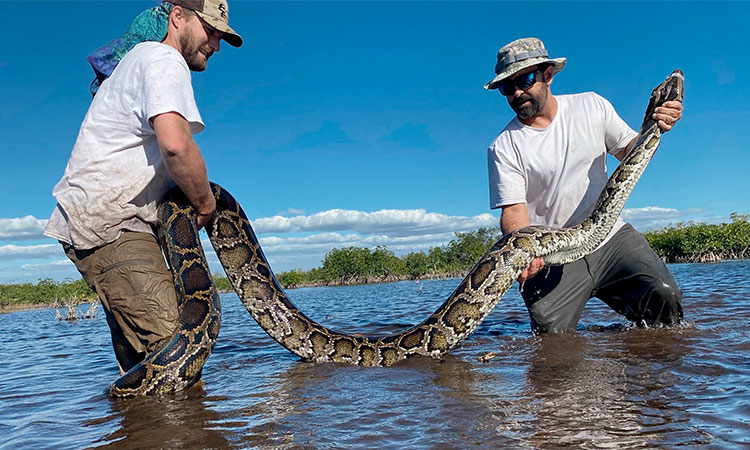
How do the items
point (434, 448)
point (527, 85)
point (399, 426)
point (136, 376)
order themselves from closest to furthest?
point (434, 448)
point (399, 426)
point (136, 376)
point (527, 85)

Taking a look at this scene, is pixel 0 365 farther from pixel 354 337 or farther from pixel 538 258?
pixel 538 258

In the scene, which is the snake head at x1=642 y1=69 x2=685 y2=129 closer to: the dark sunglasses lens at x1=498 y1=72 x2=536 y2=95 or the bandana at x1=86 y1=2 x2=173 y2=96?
the dark sunglasses lens at x1=498 y1=72 x2=536 y2=95

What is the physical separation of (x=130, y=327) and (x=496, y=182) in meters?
5.13

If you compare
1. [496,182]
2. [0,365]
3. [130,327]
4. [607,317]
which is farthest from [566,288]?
[0,365]

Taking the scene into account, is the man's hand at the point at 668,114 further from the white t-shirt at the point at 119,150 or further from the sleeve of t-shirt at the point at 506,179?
the white t-shirt at the point at 119,150

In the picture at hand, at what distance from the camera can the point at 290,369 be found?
661 centimetres

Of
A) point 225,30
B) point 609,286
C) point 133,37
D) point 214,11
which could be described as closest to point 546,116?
point 609,286

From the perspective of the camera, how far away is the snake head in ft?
23.0

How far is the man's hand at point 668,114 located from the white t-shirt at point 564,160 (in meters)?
0.40

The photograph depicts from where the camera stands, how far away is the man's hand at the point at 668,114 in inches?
275

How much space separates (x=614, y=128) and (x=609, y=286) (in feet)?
7.57

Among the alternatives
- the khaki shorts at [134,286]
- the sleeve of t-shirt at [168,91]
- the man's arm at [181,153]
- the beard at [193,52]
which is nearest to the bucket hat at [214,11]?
the beard at [193,52]

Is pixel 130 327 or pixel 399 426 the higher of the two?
pixel 130 327

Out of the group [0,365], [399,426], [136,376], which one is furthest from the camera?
[0,365]
